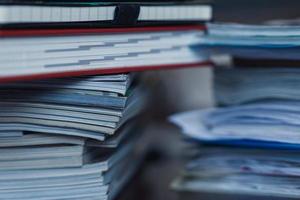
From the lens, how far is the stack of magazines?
2.08 ft

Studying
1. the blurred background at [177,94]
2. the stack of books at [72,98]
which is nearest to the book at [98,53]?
the stack of books at [72,98]

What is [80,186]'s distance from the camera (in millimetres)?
588

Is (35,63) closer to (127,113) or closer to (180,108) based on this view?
(127,113)

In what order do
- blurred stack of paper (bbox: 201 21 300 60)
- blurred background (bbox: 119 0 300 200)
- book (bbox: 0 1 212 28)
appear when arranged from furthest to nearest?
blurred background (bbox: 119 0 300 200), blurred stack of paper (bbox: 201 21 300 60), book (bbox: 0 1 212 28)

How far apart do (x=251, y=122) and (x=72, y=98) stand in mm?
276

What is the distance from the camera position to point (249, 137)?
2.16 ft

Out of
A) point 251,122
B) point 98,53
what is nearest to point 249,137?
point 251,122

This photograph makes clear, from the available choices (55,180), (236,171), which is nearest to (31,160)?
(55,180)

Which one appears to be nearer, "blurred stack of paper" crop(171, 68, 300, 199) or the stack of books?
the stack of books

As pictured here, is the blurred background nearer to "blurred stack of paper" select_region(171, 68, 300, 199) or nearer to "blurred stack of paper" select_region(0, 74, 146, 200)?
"blurred stack of paper" select_region(171, 68, 300, 199)

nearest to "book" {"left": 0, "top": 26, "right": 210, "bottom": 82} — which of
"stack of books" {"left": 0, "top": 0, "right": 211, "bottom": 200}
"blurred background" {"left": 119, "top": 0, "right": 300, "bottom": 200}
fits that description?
"stack of books" {"left": 0, "top": 0, "right": 211, "bottom": 200}

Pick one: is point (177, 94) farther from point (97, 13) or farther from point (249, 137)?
point (97, 13)

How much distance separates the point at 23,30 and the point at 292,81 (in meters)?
0.38

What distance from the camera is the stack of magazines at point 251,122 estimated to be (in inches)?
25.0
